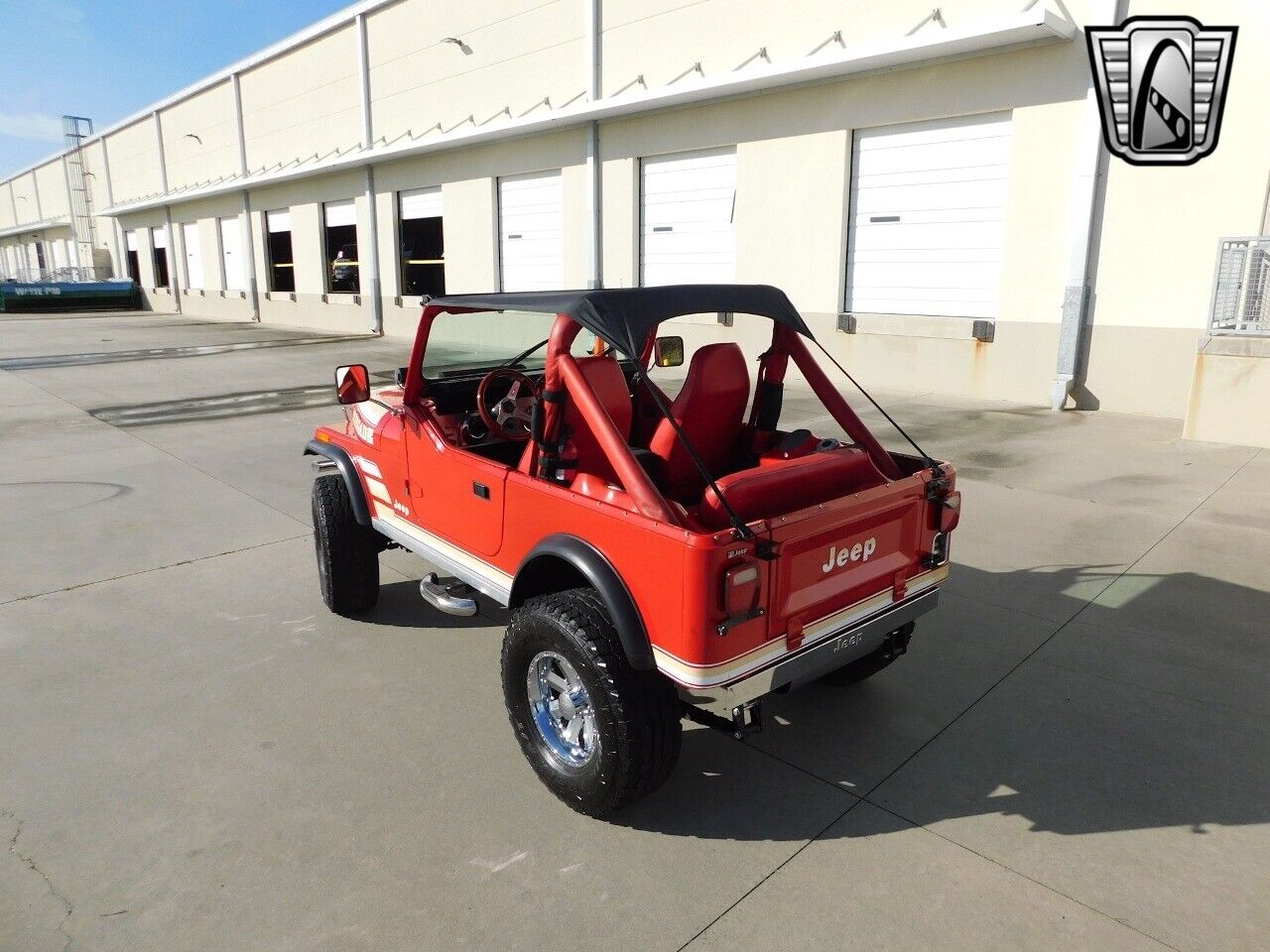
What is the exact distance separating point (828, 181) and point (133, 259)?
1521 inches

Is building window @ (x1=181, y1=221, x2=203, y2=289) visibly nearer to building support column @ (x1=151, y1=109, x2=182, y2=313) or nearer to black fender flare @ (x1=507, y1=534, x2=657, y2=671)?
building support column @ (x1=151, y1=109, x2=182, y2=313)

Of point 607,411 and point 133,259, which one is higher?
point 133,259

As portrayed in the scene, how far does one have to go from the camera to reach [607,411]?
338cm

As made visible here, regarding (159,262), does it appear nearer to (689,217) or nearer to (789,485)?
(689,217)

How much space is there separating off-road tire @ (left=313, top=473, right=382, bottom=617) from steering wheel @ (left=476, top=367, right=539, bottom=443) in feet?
3.37

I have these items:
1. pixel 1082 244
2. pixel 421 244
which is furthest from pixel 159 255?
pixel 1082 244

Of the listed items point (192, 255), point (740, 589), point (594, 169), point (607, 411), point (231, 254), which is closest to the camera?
point (740, 589)

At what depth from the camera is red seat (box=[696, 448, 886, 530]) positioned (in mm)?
2957

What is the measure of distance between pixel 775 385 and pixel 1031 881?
6.99 feet

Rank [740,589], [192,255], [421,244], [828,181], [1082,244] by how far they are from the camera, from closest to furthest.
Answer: [740,589] < [1082,244] < [828,181] < [421,244] < [192,255]

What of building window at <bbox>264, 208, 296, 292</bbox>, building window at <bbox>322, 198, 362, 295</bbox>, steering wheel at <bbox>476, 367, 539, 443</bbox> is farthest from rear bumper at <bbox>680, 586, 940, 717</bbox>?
building window at <bbox>264, 208, 296, 292</bbox>

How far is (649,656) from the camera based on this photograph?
106 inches

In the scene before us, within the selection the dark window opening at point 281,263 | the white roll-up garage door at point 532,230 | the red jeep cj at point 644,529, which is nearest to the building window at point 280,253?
the dark window opening at point 281,263

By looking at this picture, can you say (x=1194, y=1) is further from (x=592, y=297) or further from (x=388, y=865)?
(x=388, y=865)
